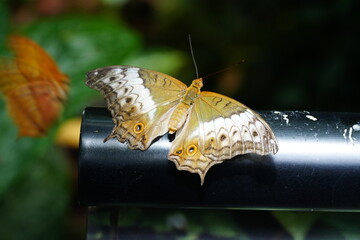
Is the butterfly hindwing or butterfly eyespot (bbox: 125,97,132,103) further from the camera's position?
butterfly eyespot (bbox: 125,97,132,103)

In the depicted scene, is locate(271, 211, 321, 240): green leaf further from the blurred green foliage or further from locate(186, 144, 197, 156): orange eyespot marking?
the blurred green foliage

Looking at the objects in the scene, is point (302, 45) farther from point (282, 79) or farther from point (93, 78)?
point (93, 78)

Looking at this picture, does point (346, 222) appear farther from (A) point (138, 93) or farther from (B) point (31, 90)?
(B) point (31, 90)

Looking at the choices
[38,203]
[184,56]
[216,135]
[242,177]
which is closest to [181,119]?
[216,135]

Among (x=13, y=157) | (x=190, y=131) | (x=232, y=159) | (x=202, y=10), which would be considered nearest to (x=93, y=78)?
(x=190, y=131)

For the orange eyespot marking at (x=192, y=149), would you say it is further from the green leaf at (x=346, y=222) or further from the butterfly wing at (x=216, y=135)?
the green leaf at (x=346, y=222)

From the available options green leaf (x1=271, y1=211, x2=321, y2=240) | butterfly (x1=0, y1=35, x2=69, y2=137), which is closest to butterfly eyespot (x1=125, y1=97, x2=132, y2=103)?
butterfly (x1=0, y1=35, x2=69, y2=137)

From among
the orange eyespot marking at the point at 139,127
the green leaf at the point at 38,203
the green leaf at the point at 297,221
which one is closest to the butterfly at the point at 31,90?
the orange eyespot marking at the point at 139,127
